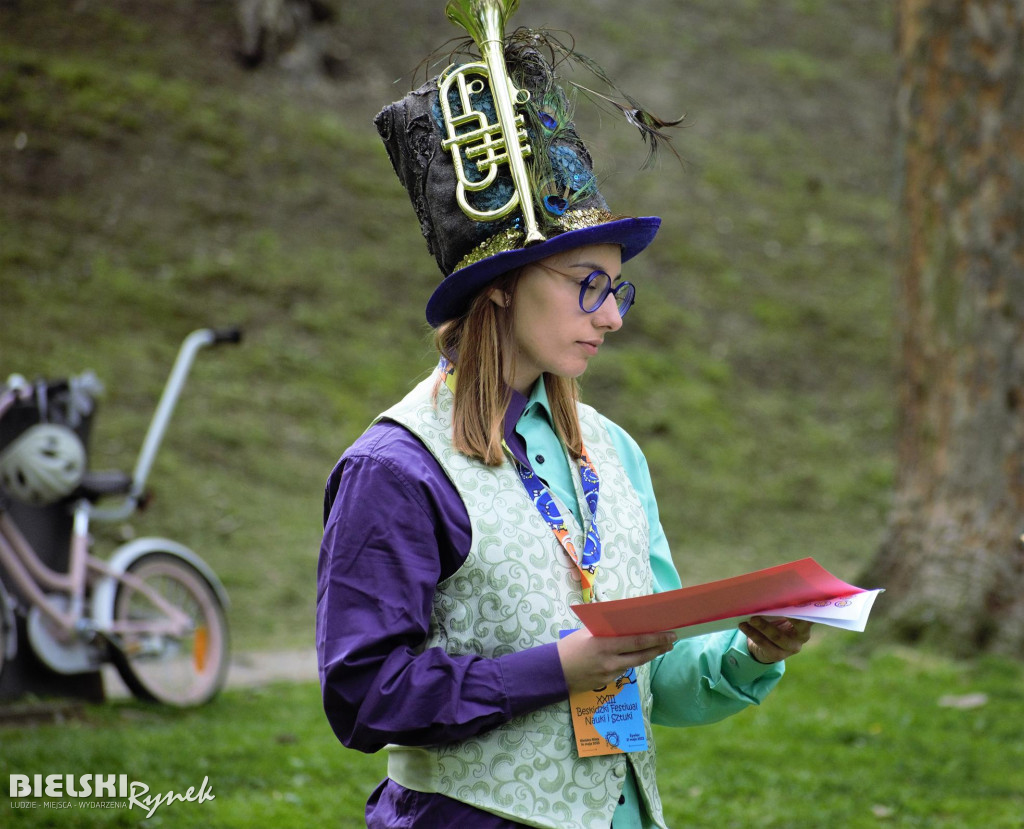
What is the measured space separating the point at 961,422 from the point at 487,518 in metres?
4.45

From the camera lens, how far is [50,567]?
4.98 meters

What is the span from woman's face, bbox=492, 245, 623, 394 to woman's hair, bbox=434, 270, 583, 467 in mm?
22

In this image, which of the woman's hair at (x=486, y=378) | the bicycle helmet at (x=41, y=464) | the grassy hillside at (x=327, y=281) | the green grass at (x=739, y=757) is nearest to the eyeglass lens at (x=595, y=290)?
the woman's hair at (x=486, y=378)

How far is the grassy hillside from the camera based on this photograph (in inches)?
330

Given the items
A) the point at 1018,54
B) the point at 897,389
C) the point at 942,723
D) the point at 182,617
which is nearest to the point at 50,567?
the point at 182,617

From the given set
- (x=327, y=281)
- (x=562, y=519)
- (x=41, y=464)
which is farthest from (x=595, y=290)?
(x=327, y=281)

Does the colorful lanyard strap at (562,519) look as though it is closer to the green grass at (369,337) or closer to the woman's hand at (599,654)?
the woman's hand at (599,654)

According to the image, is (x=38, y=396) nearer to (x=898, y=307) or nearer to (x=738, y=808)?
(x=738, y=808)

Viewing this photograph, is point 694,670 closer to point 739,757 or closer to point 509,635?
point 509,635

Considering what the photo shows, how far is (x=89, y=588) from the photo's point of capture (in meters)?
5.05

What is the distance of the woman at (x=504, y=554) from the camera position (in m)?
1.65

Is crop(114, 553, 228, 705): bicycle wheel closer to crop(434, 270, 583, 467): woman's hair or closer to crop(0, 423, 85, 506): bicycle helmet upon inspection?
crop(0, 423, 85, 506): bicycle helmet

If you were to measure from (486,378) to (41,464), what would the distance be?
3421 millimetres

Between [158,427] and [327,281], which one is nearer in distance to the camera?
[158,427]
